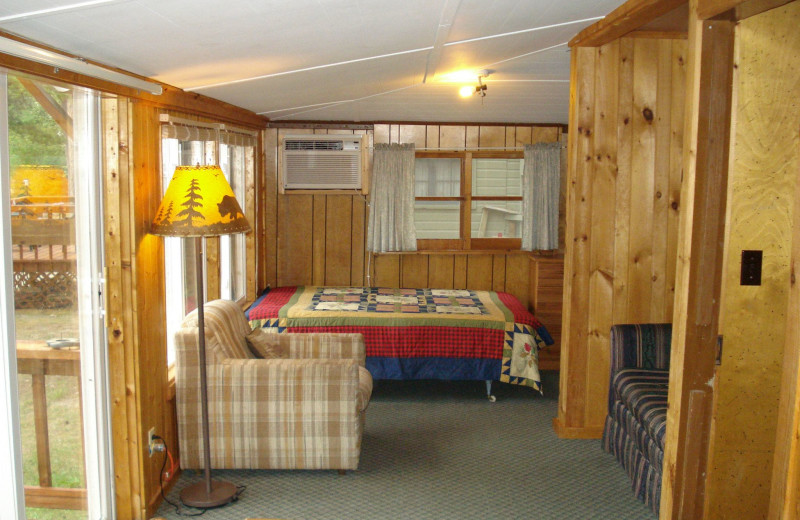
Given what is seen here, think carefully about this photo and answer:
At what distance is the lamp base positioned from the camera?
10.8ft

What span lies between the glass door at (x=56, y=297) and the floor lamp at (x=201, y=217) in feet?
0.96

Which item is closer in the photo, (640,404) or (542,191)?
(640,404)

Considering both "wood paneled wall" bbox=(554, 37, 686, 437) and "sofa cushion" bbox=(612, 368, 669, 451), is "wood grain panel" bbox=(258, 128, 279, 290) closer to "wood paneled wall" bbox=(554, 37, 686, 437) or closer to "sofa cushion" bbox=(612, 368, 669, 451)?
"wood paneled wall" bbox=(554, 37, 686, 437)

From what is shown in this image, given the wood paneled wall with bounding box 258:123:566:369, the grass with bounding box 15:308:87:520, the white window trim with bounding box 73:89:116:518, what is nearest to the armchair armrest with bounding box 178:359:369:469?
the white window trim with bounding box 73:89:116:518

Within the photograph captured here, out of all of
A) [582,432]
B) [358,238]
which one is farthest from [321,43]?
[358,238]

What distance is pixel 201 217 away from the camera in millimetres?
3041

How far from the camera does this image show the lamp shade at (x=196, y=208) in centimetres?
301

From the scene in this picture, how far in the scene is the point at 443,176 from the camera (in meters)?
6.27

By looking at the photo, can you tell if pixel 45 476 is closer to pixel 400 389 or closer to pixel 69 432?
pixel 69 432

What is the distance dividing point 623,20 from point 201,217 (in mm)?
2072

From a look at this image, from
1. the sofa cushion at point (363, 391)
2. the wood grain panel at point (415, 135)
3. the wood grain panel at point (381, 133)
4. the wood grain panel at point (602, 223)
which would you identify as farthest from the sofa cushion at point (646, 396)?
the wood grain panel at point (381, 133)

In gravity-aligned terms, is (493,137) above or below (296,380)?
above

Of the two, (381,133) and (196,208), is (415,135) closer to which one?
(381,133)

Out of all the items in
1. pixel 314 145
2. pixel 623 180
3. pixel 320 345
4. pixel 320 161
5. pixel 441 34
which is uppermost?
pixel 441 34
